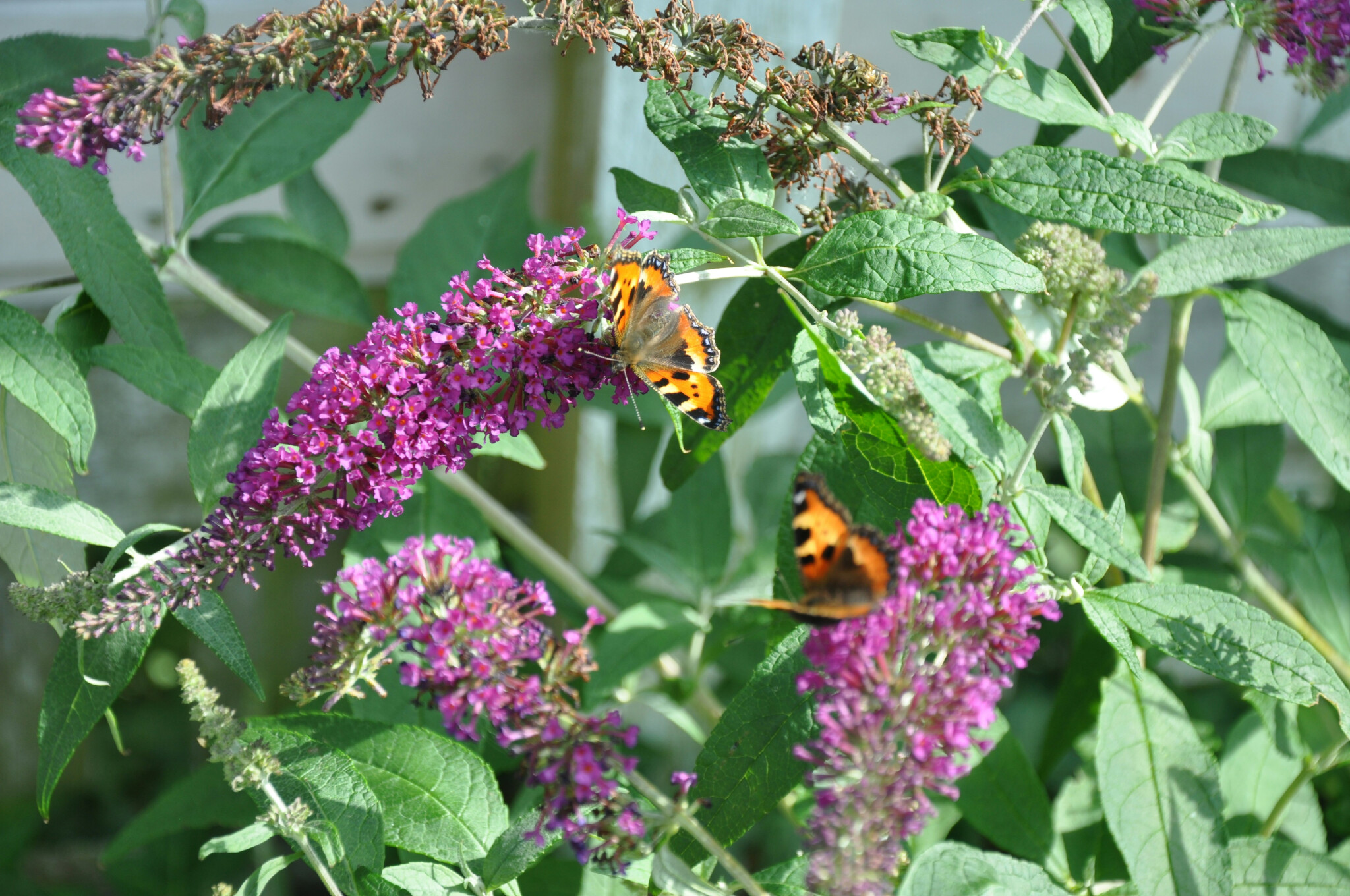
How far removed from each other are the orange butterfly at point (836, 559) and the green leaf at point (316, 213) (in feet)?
5.19

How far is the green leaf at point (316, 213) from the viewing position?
6.91 feet

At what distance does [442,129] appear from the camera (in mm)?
2539

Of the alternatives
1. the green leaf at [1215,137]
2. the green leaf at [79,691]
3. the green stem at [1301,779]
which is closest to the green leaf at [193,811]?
the green leaf at [79,691]

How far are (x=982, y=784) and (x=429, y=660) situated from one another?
1027 millimetres

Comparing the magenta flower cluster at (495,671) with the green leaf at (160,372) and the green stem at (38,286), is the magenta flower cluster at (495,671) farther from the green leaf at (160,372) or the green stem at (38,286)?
the green stem at (38,286)

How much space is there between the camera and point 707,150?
1211 mm

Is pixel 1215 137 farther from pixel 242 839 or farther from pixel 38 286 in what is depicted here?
pixel 38 286

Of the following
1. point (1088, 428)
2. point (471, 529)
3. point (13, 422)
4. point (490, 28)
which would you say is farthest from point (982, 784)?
point (13, 422)

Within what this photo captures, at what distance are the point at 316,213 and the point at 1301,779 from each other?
2.15 meters

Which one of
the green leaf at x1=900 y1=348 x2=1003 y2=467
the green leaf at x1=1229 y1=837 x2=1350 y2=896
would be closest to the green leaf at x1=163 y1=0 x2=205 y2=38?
the green leaf at x1=900 y1=348 x2=1003 y2=467

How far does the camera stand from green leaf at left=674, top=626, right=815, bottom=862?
1.09 metres

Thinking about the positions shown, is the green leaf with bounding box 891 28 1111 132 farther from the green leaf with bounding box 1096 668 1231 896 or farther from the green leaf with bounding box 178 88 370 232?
the green leaf with bounding box 178 88 370 232

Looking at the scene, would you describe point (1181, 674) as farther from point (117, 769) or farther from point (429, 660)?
point (117, 769)

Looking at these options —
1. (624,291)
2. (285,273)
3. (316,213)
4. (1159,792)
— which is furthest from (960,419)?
(316,213)
